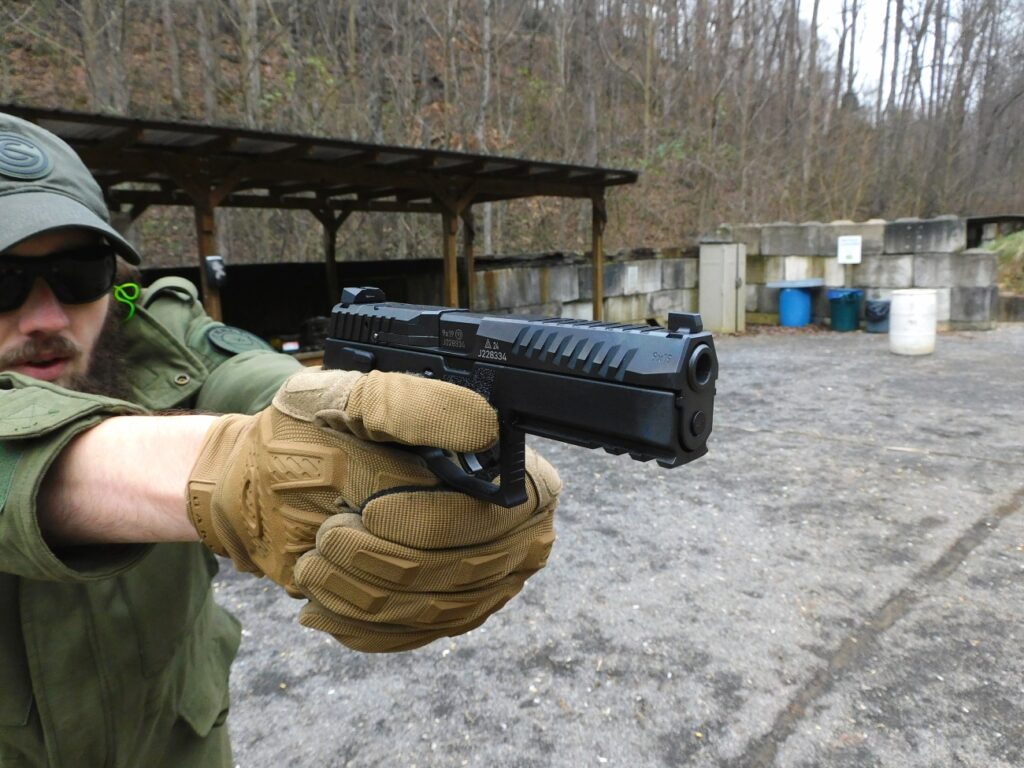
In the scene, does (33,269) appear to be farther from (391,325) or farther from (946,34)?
(946,34)

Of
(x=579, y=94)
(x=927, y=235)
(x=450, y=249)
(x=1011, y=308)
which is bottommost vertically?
(x=1011, y=308)

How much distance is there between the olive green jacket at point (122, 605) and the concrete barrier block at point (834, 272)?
563 inches

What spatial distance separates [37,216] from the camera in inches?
54.5

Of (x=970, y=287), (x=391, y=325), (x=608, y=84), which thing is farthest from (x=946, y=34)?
(x=391, y=325)

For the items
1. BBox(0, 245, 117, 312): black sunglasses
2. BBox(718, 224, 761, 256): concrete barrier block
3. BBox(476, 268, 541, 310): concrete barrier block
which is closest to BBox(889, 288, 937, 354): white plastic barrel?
BBox(718, 224, 761, 256): concrete barrier block

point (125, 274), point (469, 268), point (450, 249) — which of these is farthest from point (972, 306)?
point (125, 274)

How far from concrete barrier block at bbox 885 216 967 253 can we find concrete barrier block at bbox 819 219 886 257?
14cm

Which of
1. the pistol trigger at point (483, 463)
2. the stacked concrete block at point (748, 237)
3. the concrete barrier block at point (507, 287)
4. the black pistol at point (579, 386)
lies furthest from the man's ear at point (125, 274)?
the stacked concrete block at point (748, 237)

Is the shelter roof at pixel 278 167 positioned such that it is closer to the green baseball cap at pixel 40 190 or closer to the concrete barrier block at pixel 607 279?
the concrete barrier block at pixel 607 279

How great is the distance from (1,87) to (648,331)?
16715 mm

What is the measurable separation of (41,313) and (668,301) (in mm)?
14062

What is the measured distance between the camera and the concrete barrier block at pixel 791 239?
1419 centimetres

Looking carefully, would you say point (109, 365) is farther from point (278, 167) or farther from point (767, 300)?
point (767, 300)

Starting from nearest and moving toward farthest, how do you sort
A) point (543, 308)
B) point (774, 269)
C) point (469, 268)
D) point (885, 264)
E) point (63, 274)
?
point (63, 274) → point (469, 268) → point (543, 308) → point (885, 264) → point (774, 269)
